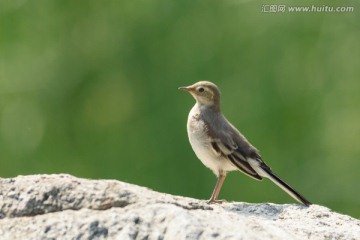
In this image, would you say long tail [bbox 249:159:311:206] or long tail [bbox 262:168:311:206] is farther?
long tail [bbox 249:159:311:206]

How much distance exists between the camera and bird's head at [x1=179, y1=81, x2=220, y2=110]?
6500 millimetres

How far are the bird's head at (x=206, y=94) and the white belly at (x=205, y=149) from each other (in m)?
0.29

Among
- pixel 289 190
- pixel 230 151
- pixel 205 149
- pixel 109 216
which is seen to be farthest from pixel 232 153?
pixel 109 216

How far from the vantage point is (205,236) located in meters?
3.40

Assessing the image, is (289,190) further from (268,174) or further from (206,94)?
(206,94)

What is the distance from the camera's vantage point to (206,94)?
6.54 meters

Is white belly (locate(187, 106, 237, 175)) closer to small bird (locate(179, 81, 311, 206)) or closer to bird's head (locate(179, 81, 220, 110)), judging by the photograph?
small bird (locate(179, 81, 311, 206))

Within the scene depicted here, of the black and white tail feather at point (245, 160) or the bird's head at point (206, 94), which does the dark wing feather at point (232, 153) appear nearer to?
the black and white tail feather at point (245, 160)

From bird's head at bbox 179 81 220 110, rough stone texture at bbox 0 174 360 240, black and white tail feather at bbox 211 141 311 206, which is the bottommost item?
rough stone texture at bbox 0 174 360 240

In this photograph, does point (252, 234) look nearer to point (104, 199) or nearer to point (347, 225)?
point (104, 199)

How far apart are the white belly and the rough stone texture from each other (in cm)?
188

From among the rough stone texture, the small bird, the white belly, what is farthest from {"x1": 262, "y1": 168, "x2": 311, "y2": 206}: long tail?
the rough stone texture

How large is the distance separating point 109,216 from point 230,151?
2601 mm

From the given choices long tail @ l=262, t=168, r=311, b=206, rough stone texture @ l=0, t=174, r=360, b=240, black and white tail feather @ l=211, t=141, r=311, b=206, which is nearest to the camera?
rough stone texture @ l=0, t=174, r=360, b=240
